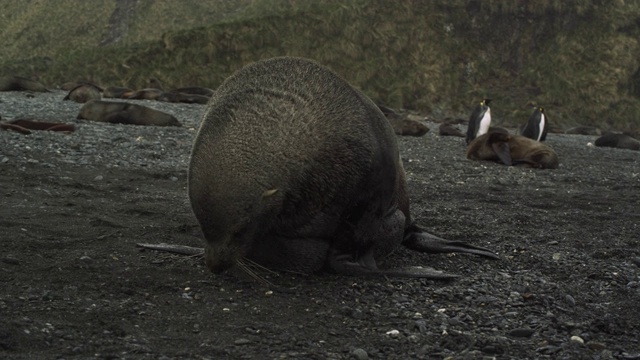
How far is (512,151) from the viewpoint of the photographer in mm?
12562

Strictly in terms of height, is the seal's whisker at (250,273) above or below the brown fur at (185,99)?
below

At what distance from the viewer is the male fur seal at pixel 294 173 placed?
14.0 ft

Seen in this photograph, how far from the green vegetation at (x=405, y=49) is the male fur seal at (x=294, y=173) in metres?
23.0

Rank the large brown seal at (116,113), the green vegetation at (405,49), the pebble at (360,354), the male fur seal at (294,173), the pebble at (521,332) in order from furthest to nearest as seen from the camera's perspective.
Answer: the green vegetation at (405,49)
the large brown seal at (116,113)
the male fur seal at (294,173)
the pebble at (521,332)
the pebble at (360,354)

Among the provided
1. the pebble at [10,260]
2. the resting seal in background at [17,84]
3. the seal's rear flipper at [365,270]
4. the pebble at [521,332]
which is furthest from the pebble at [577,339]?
the resting seal in background at [17,84]

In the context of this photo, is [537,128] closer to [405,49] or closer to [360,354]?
[405,49]

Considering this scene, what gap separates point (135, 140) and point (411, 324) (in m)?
7.29

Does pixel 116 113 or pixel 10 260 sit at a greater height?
pixel 116 113

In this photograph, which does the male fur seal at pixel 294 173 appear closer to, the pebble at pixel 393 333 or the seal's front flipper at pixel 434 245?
the seal's front flipper at pixel 434 245

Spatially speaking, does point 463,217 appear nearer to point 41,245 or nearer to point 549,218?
point 549,218

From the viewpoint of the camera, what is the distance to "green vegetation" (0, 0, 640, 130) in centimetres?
2855

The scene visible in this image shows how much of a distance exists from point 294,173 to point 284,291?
693mm

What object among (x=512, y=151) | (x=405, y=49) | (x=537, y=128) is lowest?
(x=512, y=151)

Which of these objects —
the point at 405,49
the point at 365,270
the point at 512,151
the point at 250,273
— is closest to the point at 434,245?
the point at 365,270
